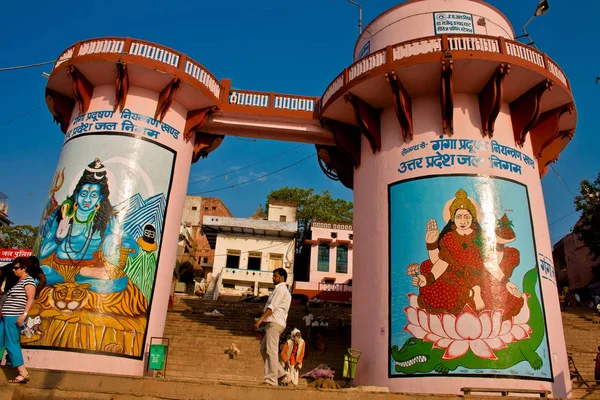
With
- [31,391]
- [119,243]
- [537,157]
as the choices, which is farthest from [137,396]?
[537,157]

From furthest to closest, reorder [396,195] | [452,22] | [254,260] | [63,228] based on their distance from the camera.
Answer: [254,260] < [452,22] < [396,195] < [63,228]

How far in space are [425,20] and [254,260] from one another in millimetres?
23516

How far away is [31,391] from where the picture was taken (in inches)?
265

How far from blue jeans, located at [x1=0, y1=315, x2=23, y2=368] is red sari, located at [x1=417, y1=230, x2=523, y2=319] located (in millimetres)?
9062

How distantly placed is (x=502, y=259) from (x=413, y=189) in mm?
2953

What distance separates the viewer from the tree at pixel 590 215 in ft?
91.7

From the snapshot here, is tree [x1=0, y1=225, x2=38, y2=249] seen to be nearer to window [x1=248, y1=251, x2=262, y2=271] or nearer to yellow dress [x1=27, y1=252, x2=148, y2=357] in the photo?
window [x1=248, y1=251, x2=262, y2=271]

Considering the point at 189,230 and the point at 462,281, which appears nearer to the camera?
the point at 462,281

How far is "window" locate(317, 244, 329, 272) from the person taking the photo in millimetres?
36938

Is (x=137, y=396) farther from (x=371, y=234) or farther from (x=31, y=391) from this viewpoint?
(x=371, y=234)

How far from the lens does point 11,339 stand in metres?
6.96

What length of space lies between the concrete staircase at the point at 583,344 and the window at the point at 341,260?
17.6 metres

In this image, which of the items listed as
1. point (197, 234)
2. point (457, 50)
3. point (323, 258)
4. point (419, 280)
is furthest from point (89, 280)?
point (197, 234)

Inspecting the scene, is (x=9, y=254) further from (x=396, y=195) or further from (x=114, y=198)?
(x=396, y=195)
